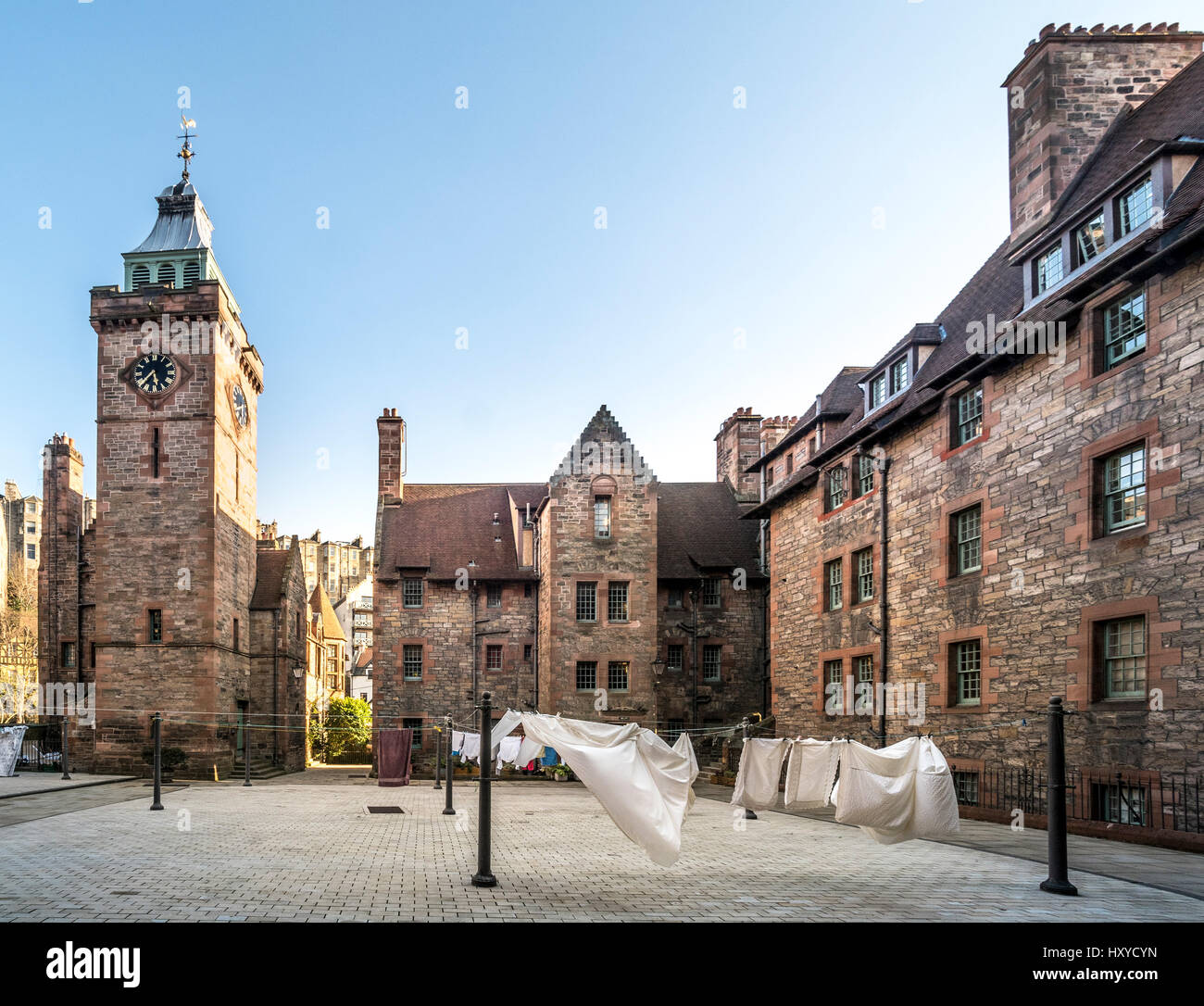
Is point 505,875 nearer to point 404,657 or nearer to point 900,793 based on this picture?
point 900,793

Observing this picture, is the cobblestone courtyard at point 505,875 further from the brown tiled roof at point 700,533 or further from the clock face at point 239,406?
the clock face at point 239,406

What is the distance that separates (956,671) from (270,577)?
33417 mm

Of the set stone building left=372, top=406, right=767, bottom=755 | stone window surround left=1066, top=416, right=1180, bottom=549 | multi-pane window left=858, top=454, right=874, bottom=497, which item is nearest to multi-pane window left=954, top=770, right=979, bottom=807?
stone window surround left=1066, top=416, right=1180, bottom=549

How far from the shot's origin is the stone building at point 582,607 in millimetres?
38656

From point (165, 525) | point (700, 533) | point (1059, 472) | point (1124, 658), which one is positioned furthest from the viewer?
point (700, 533)

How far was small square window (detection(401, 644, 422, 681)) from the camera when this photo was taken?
40.9m

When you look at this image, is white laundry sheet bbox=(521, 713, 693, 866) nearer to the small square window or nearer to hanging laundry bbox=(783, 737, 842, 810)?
hanging laundry bbox=(783, 737, 842, 810)

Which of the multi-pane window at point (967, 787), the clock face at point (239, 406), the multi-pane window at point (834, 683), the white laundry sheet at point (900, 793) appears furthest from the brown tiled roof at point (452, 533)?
the white laundry sheet at point (900, 793)

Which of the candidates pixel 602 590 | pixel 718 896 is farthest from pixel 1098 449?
pixel 602 590

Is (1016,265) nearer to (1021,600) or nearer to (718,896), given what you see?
(1021,600)

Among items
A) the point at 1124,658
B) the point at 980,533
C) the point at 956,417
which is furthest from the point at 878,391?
the point at 1124,658

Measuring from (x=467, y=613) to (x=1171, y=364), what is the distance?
31.1 metres

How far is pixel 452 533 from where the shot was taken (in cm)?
4384
